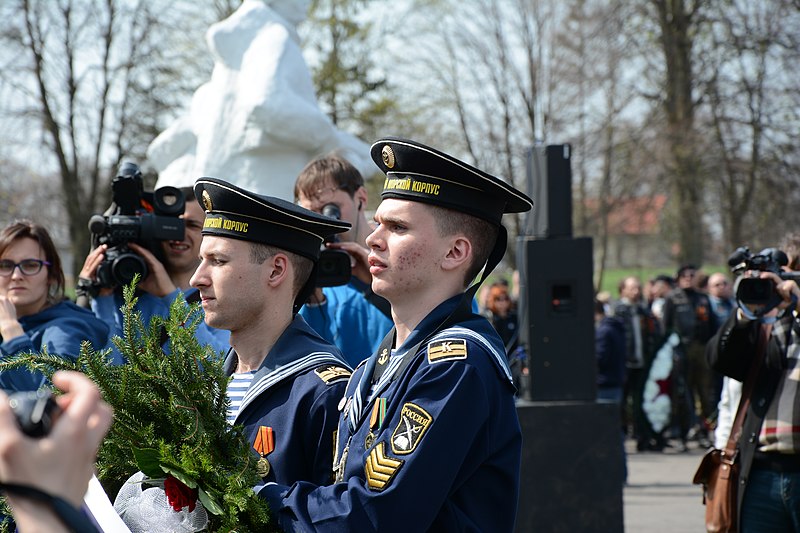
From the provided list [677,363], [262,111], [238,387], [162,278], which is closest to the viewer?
[238,387]

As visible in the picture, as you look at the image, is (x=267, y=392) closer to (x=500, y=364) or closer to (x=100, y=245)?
(x=500, y=364)

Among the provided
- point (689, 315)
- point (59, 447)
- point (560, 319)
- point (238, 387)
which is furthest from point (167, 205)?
point (689, 315)

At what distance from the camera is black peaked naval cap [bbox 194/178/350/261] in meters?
3.13

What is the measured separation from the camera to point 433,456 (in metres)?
2.31

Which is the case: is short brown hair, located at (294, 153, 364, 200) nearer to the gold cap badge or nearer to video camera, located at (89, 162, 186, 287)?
video camera, located at (89, 162, 186, 287)

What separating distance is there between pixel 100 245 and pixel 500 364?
2.62 meters

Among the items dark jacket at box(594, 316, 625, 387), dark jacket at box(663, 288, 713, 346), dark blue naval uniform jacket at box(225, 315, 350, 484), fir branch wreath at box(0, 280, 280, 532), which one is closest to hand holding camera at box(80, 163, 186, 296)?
dark blue naval uniform jacket at box(225, 315, 350, 484)

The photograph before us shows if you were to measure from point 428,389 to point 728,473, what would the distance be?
271 centimetres

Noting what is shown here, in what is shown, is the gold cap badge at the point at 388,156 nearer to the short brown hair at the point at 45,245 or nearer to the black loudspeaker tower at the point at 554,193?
the short brown hair at the point at 45,245

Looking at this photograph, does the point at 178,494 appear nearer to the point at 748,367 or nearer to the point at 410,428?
the point at 410,428

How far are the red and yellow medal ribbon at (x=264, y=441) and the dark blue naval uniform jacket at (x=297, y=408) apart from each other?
1cm

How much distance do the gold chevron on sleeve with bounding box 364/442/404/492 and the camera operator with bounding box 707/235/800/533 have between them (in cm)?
273

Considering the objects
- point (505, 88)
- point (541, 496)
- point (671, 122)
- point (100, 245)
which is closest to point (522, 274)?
point (541, 496)

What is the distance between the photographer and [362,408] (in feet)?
8.50
